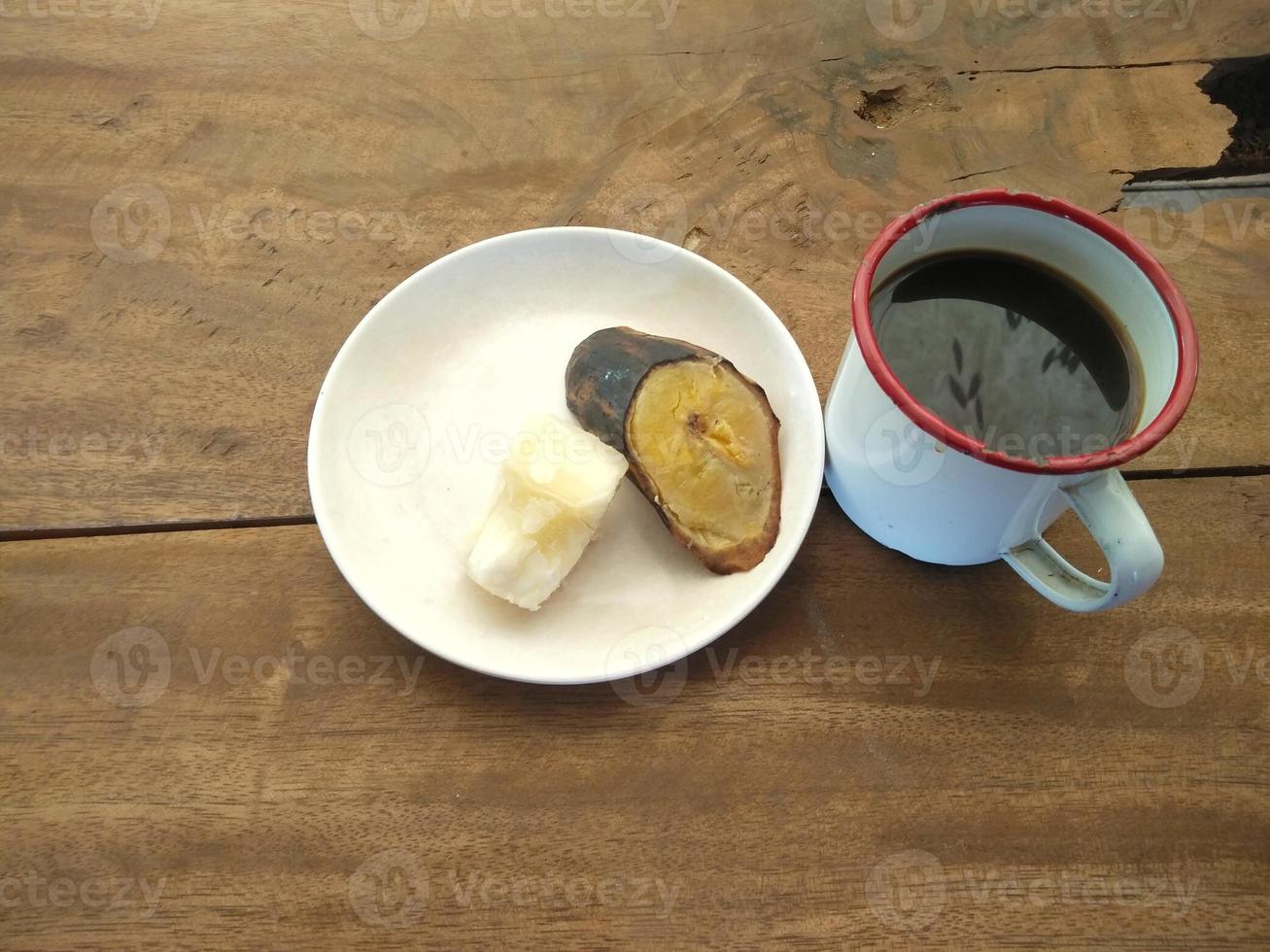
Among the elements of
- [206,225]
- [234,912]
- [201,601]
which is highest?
[206,225]

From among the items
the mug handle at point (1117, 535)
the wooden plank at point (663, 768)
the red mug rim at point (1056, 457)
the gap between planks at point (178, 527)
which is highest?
the red mug rim at point (1056, 457)

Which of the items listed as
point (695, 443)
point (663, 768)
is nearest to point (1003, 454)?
point (695, 443)

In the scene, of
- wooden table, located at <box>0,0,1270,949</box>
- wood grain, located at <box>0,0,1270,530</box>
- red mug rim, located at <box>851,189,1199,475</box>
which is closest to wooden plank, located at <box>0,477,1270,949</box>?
wooden table, located at <box>0,0,1270,949</box>

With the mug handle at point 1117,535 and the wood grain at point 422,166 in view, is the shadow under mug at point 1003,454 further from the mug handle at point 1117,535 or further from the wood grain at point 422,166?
the wood grain at point 422,166

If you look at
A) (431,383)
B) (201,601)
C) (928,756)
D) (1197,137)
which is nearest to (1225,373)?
(1197,137)

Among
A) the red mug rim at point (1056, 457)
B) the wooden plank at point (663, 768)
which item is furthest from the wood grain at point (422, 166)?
the red mug rim at point (1056, 457)

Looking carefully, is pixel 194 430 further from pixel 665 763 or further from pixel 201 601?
pixel 665 763

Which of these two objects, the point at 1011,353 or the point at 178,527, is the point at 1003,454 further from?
the point at 178,527
